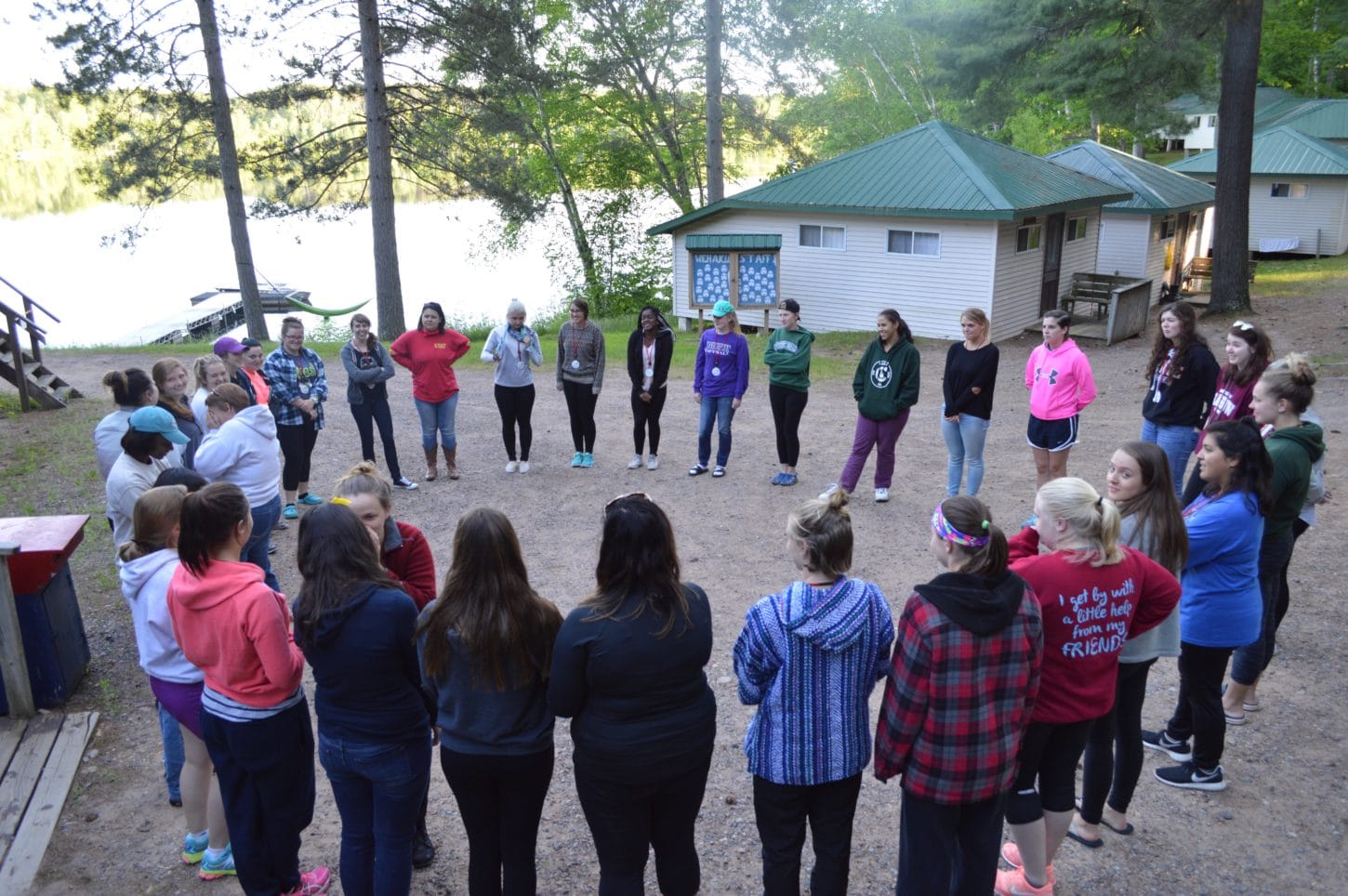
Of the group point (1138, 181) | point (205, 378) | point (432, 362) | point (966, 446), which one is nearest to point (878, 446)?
point (966, 446)

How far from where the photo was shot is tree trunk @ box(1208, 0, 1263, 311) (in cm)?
1581

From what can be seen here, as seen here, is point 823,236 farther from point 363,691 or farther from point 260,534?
point 363,691

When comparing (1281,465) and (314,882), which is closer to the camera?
(314,882)

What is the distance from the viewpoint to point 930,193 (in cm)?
1627

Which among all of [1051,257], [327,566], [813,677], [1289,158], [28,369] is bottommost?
[28,369]

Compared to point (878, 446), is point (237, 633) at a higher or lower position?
higher

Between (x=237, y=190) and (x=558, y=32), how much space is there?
40.4ft

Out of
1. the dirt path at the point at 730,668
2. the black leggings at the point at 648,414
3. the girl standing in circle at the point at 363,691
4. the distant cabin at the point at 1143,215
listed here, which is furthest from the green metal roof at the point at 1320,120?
the girl standing in circle at the point at 363,691

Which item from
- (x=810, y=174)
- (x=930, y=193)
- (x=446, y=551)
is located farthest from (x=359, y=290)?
(x=446, y=551)

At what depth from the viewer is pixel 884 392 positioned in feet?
23.9

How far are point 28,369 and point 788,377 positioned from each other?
33.1ft

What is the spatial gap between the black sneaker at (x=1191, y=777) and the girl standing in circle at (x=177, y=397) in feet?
18.3

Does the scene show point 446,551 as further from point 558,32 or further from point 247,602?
point 558,32

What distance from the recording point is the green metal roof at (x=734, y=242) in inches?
664
